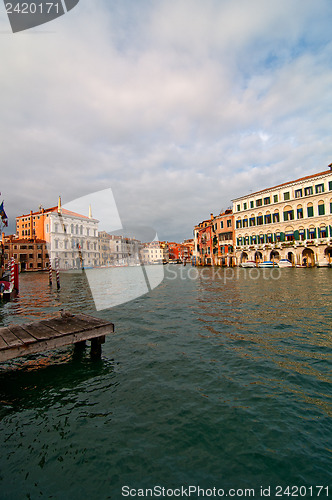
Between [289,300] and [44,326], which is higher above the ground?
[44,326]

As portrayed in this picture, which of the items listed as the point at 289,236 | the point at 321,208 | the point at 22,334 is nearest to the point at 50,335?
the point at 22,334

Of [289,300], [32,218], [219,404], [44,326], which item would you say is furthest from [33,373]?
[32,218]

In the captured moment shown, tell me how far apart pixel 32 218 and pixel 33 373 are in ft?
280

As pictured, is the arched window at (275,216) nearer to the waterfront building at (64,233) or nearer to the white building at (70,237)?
the white building at (70,237)

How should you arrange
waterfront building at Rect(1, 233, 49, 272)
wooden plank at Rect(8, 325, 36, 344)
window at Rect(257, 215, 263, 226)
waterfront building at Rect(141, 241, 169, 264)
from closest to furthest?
1. wooden plank at Rect(8, 325, 36, 344)
2. window at Rect(257, 215, 263, 226)
3. waterfront building at Rect(1, 233, 49, 272)
4. waterfront building at Rect(141, 241, 169, 264)

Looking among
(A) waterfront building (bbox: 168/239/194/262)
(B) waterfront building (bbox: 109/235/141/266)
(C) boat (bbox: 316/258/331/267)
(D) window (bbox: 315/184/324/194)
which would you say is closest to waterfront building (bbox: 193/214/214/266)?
(C) boat (bbox: 316/258/331/267)

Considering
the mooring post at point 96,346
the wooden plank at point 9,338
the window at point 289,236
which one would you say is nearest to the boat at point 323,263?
the window at point 289,236

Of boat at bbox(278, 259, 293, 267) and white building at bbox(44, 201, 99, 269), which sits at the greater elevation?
white building at bbox(44, 201, 99, 269)

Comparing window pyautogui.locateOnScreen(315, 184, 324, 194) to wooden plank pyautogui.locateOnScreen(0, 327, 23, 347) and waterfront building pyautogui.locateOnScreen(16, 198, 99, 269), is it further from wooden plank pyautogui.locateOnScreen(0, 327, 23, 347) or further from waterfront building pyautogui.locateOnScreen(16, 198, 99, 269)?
waterfront building pyautogui.locateOnScreen(16, 198, 99, 269)

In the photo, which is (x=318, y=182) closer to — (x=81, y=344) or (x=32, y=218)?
(x=81, y=344)

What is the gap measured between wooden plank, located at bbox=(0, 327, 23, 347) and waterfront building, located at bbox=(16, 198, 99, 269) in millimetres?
66983

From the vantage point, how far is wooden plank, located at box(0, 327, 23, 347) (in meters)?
4.78

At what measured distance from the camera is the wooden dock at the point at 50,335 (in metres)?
4.76

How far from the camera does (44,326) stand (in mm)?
6051
